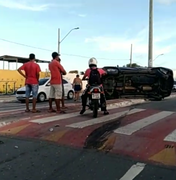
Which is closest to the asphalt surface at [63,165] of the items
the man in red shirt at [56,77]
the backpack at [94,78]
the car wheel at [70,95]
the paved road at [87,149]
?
the paved road at [87,149]

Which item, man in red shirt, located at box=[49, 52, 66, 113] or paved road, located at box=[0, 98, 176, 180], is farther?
man in red shirt, located at box=[49, 52, 66, 113]

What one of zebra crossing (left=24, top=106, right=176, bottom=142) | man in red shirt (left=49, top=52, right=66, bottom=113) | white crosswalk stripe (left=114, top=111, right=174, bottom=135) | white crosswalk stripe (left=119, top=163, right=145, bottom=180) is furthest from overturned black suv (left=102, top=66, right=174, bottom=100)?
white crosswalk stripe (left=119, top=163, right=145, bottom=180)

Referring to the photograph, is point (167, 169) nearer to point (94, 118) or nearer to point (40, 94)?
point (94, 118)

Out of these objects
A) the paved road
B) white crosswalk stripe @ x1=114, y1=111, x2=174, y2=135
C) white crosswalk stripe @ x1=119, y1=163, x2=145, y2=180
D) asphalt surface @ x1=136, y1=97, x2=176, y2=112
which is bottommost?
white crosswalk stripe @ x1=119, y1=163, x2=145, y2=180

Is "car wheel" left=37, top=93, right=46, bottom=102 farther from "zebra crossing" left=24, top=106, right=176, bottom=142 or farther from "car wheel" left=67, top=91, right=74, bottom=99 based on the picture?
"zebra crossing" left=24, top=106, right=176, bottom=142

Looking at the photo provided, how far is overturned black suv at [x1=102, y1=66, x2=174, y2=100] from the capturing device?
12516 millimetres

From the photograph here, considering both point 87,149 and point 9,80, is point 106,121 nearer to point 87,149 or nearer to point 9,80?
point 87,149

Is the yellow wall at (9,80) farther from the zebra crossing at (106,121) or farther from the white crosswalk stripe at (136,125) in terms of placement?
the white crosswalk stripe at (136,125)

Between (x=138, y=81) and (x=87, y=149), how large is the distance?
752 cm

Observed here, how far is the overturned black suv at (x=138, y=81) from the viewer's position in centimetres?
1252

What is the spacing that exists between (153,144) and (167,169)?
1155mm

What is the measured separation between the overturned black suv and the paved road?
459 cm

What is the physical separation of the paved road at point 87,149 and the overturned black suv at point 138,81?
4.59 meters

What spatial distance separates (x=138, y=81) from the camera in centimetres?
1272
